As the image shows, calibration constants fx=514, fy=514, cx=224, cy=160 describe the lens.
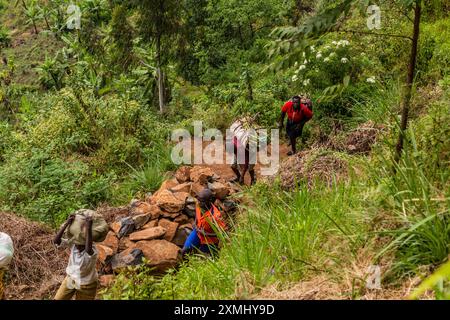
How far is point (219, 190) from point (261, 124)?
3.73m

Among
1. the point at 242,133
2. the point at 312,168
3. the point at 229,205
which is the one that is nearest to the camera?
the point at 312,168

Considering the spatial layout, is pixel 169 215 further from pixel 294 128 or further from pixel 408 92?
pixel 408 92

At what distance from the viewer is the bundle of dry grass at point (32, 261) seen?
238 inches

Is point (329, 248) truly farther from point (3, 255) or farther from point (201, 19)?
point (201, 19)

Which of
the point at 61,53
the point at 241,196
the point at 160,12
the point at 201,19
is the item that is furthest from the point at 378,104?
the point at 61,53

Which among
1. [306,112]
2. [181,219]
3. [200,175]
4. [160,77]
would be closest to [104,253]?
[181,219]

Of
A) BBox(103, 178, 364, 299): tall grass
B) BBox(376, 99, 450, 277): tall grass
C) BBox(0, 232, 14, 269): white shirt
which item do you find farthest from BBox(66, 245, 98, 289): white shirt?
BBox(376, 99, 450, 277): tall grass

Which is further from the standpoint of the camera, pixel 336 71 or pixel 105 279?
pixel 336 71

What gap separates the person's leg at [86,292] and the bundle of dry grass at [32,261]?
1224mm

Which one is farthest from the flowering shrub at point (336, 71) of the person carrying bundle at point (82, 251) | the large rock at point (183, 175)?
the person carrying bundle at point (82, 251)

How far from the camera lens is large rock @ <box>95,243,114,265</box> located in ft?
20.5

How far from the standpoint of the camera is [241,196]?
22.8 ft

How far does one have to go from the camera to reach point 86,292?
495 centimetres

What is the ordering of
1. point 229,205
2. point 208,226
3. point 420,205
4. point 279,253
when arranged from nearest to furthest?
point 420,205
point 279,253
point 208,226
point 229,205
